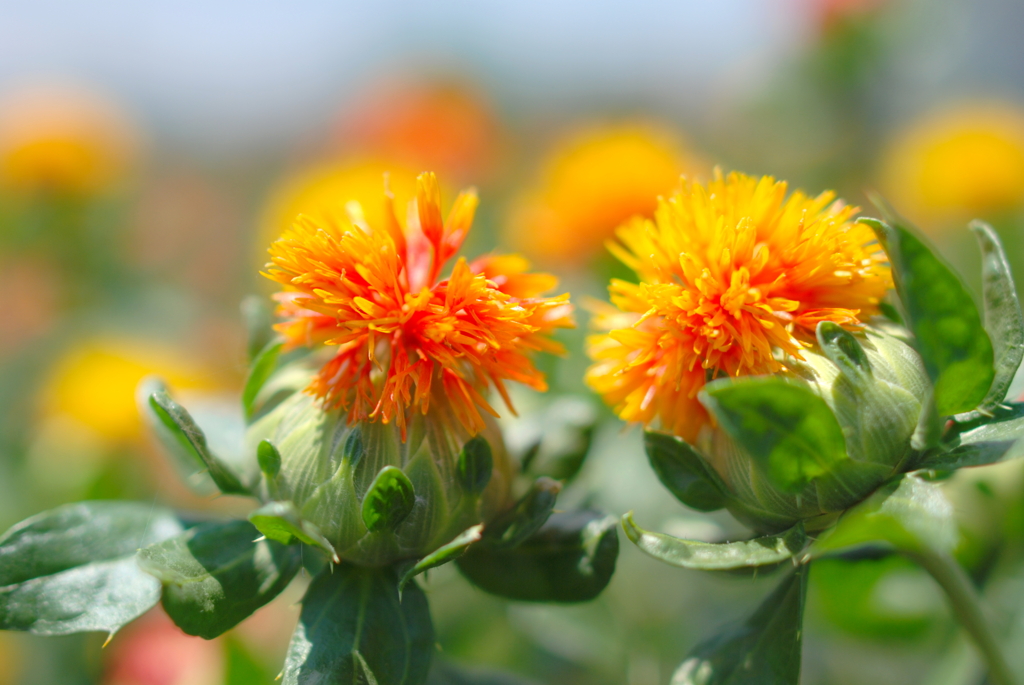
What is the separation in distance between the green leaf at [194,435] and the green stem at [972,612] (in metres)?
0.76

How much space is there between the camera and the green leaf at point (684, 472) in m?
0.79

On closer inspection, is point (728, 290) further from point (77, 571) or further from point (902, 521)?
point (77, 571)

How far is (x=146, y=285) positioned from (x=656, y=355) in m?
3.18

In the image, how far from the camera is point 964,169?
7.89ft

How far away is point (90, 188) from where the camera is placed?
10.2 ft

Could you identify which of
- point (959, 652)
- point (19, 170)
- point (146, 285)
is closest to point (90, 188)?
point (19, 170)

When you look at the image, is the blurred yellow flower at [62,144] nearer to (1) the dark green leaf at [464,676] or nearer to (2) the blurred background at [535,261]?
(2) the blurred background at [535,261]

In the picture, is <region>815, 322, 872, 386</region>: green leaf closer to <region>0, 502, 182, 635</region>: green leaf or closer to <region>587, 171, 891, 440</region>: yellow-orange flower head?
<region>587, 171, 891, 440</region>: yellow-orange flower head

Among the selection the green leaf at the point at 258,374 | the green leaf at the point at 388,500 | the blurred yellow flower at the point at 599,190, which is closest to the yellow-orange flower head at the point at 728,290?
the green leaf at the point at 388,500

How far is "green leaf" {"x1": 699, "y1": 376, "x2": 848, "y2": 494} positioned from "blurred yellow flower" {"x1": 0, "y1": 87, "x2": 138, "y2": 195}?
3.24 meters

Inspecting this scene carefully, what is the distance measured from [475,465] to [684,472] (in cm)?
23

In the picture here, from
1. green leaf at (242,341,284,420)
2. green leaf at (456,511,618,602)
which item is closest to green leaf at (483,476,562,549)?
green leaf at (456,511,618,602)

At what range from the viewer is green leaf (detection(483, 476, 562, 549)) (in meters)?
0.81

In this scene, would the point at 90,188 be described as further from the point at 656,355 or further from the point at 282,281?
the point at 656,355
